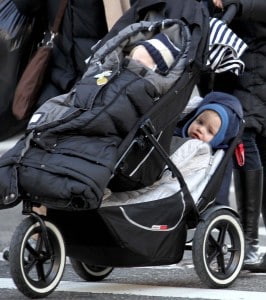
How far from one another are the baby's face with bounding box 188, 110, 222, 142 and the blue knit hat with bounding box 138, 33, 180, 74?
459mm

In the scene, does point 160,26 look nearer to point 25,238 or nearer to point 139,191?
point 139,191

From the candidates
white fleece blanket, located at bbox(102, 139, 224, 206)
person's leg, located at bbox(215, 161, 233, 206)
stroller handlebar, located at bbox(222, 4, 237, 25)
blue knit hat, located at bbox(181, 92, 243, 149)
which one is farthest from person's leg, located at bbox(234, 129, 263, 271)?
stroller handlebar, located at bbox(222, 4, 237, 25)

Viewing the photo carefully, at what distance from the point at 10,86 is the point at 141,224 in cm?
141

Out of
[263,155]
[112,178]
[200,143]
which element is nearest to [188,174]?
[200,143]

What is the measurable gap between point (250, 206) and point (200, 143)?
74cm

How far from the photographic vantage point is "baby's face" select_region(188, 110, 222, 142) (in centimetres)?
586

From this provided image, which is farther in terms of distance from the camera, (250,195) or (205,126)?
(250,195)

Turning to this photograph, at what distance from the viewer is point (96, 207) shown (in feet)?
16.6

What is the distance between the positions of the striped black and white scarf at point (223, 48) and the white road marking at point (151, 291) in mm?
1064

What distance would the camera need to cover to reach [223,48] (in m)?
5.80

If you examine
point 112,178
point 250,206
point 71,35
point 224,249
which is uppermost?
point 71,35

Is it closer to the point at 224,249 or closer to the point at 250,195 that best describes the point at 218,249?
the point at 224,249

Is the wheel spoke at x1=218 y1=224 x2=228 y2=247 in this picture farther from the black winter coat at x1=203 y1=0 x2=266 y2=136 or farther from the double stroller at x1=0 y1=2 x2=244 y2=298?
the black winter coat at x1=203 y1=0 x2=266 y2=136

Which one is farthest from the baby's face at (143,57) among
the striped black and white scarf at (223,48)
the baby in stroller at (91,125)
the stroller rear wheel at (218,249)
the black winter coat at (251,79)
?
the black winter coat at (251,79)
